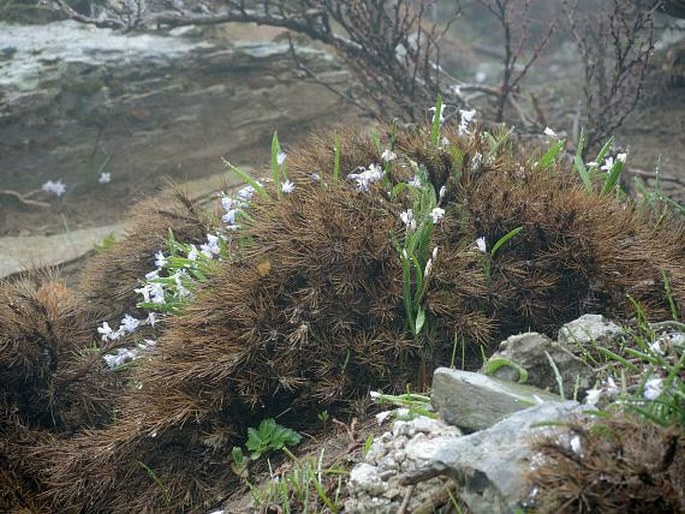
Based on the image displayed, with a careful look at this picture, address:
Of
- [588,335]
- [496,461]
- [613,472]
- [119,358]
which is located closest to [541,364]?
[588,335]

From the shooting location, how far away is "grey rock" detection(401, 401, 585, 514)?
2.11 meters

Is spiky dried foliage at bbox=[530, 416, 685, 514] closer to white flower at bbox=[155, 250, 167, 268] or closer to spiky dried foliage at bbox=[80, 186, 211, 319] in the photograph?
white flower at bbox=[155, 250, 167, 268]

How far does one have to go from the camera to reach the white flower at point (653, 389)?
2.25 meters

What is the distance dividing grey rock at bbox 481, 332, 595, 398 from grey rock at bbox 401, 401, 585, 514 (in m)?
0.35

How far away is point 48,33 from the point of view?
19.4 ft

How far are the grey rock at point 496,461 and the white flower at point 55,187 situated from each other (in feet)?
13.5

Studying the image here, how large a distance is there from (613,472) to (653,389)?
0.40m

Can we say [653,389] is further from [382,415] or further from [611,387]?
[382,415]

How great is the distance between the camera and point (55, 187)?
5691 millimetres

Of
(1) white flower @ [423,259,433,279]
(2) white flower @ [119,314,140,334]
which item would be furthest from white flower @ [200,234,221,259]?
(1) white flower @ [423,259,433,279]

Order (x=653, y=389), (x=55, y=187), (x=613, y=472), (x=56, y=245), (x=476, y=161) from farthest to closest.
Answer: (x=55, y=187), (x=56, y=245), (x=476, y=161), (x=653, y=389), (x=613, y=472)

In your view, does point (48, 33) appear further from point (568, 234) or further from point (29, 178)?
point (568, 234)

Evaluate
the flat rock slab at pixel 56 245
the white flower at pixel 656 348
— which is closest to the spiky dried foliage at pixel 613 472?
the white flower at pixel 656 348

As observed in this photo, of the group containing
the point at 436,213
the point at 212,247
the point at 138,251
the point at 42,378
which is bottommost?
the point at 42,378
